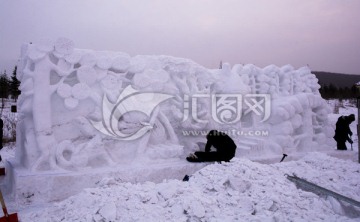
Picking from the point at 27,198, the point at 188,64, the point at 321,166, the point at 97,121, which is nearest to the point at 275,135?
the point at 321,166

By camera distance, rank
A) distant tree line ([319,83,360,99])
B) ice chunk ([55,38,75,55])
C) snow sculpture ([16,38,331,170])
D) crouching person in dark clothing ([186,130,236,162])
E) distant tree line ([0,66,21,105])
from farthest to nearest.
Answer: distant tree line ([319,83,360,99]), distant tree line ([0,66,21,105]), crouching person in dark clothing ([186,130,236,162]), ice chunk ([55,38,75,55]), snow sculpture ([16,38,331,170])

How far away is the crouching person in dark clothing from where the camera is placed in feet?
19.2

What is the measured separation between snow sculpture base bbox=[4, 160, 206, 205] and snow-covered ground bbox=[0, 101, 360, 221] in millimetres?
201

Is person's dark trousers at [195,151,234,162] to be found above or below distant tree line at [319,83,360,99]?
below

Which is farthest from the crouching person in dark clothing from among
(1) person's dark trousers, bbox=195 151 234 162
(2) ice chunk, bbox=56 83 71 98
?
(2) ice chunk, bbox=56 83 71 98

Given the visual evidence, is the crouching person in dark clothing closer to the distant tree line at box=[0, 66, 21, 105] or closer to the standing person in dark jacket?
the standing person in dark jacket

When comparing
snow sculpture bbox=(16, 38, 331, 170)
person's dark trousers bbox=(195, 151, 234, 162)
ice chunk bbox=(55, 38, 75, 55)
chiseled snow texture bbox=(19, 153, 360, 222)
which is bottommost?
chiseled snow texture bbox=(19, 153, 360, 222)

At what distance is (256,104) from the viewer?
735cm

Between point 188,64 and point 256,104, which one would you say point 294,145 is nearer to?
point 256,104

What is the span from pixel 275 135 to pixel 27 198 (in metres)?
4.98

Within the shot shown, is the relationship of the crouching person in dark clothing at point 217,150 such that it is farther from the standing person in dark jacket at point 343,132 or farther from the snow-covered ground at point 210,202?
the standing person in dark jacket at point 343,132

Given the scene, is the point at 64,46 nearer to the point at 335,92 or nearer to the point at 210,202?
the point at 210,202

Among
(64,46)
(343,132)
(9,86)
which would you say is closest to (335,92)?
(343,132)

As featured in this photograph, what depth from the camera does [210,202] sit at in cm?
375
